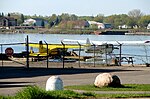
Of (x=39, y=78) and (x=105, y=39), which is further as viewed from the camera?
(x=105, y=39)

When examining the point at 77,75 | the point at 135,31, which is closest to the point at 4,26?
the point at 135,31

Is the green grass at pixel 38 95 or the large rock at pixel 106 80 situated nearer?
the green grass at pixel 38 95

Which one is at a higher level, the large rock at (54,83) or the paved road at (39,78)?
the large rock at (54,83)

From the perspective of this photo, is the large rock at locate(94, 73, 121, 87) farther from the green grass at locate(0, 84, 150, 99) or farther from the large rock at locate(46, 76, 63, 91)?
the large rock at locate(46, 76, 63, 91)

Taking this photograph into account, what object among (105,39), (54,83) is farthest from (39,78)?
(105,39)

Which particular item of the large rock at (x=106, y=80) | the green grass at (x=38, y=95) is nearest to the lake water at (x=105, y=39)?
the large rock at (x=106, y=80)

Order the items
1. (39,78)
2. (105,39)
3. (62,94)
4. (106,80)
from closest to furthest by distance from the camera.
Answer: (62,94) → (106,80) → (39,78) → (105,39)

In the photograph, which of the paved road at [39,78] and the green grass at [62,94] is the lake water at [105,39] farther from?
the green grass at [62,94]

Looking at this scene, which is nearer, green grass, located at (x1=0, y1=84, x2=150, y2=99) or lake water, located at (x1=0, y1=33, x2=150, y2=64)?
green grass, located at (x1=0, y1=84, x2=150, y2=99)

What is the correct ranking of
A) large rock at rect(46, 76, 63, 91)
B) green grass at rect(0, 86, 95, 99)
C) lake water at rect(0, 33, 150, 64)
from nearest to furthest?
green grass at rect(0, 86, 95, 99) → large rock at rect(46, 76, 63, 91) → lake water at rect(0, 33, 150, 64)

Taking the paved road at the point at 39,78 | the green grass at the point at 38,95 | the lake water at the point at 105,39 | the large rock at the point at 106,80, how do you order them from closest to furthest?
the green grass at the point at 38,95
the large rock at the point at 106,80
the paved road at the point at 39,78
the lake water at the point at 105,39

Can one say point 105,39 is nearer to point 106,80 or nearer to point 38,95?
point 106,80

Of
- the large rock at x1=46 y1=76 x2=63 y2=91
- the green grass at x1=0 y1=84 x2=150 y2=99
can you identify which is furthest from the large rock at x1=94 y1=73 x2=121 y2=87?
the large rock at x1=46 y1=76 x2=63 y2=91

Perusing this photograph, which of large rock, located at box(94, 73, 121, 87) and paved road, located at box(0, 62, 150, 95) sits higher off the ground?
large rock, located at box(94, 73, 121, 87)
